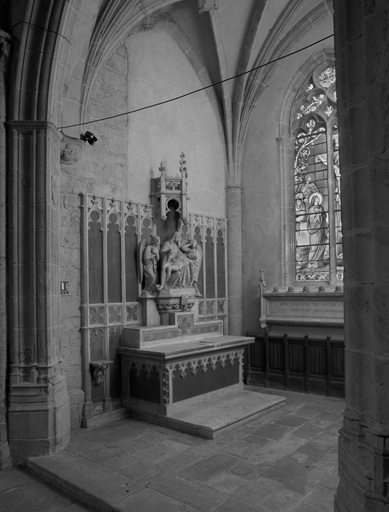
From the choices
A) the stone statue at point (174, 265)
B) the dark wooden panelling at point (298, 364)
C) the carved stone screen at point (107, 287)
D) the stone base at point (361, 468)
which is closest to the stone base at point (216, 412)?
the carved stone screen at point (107, 287)

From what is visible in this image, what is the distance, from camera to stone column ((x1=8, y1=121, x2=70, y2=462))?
5.09 meters

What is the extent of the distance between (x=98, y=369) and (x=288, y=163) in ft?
18.2

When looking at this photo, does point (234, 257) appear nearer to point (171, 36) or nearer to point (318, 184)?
point (318, 184)

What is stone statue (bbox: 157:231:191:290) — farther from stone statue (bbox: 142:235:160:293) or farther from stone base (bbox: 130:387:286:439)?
stone base (bbox: 130:387:286:439)

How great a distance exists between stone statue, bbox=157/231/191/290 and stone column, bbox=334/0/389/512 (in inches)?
205

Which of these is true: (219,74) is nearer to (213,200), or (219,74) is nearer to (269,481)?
(213,200)

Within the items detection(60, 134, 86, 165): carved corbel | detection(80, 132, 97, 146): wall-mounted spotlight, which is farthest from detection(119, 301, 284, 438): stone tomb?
detection(80, 132, 97, 146): wall-mounted spotlight

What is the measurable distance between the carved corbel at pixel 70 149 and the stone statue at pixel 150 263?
6.10 ft

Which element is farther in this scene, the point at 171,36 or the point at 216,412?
the point at 171,36

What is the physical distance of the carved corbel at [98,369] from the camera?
643cm

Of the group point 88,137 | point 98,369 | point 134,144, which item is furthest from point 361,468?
point 134,144

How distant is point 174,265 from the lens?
24.7 ft

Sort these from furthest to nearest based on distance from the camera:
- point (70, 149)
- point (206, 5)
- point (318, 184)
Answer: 1. point (318, 184)
2. point (206, 5)
3. point (70, 149)

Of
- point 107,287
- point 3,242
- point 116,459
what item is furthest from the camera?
point 107,287
